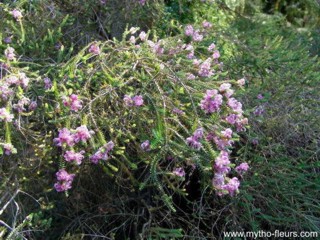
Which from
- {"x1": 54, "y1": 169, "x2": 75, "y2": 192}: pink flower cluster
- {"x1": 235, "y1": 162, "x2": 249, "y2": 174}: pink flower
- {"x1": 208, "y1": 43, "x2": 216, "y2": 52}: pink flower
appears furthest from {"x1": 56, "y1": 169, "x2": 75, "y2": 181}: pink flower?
{"x1": 208, "y1": 43, "x2": 216, "y2": 52}: pink flower

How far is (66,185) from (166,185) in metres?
0.66

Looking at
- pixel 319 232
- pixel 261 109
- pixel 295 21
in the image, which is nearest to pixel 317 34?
pixel 295 21

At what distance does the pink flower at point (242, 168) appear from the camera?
2.71 m

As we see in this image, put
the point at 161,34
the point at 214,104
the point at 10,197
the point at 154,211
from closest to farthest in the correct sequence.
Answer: the point at 214,104 → the point at 10,197 → the point at 154,211 → the point at 161,34

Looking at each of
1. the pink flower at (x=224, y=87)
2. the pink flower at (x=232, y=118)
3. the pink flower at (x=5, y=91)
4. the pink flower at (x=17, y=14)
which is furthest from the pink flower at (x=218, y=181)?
the pink flower at (x=17, y=14)

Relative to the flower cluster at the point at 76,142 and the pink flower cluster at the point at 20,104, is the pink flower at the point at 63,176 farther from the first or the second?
the pink flower cluster at the point at 20,104

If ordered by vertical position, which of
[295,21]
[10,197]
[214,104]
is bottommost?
[295,21]

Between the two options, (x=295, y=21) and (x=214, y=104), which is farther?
(x=295, y=21)

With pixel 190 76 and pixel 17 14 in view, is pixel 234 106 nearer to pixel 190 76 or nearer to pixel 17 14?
pixel 190 76

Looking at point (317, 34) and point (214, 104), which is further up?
point (214, 104)

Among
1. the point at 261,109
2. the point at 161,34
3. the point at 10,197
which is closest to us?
the point at 10,197

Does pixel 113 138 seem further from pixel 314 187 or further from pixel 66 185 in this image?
pixel 314 187

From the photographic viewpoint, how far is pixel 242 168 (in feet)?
8.94

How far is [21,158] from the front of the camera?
264 cm
